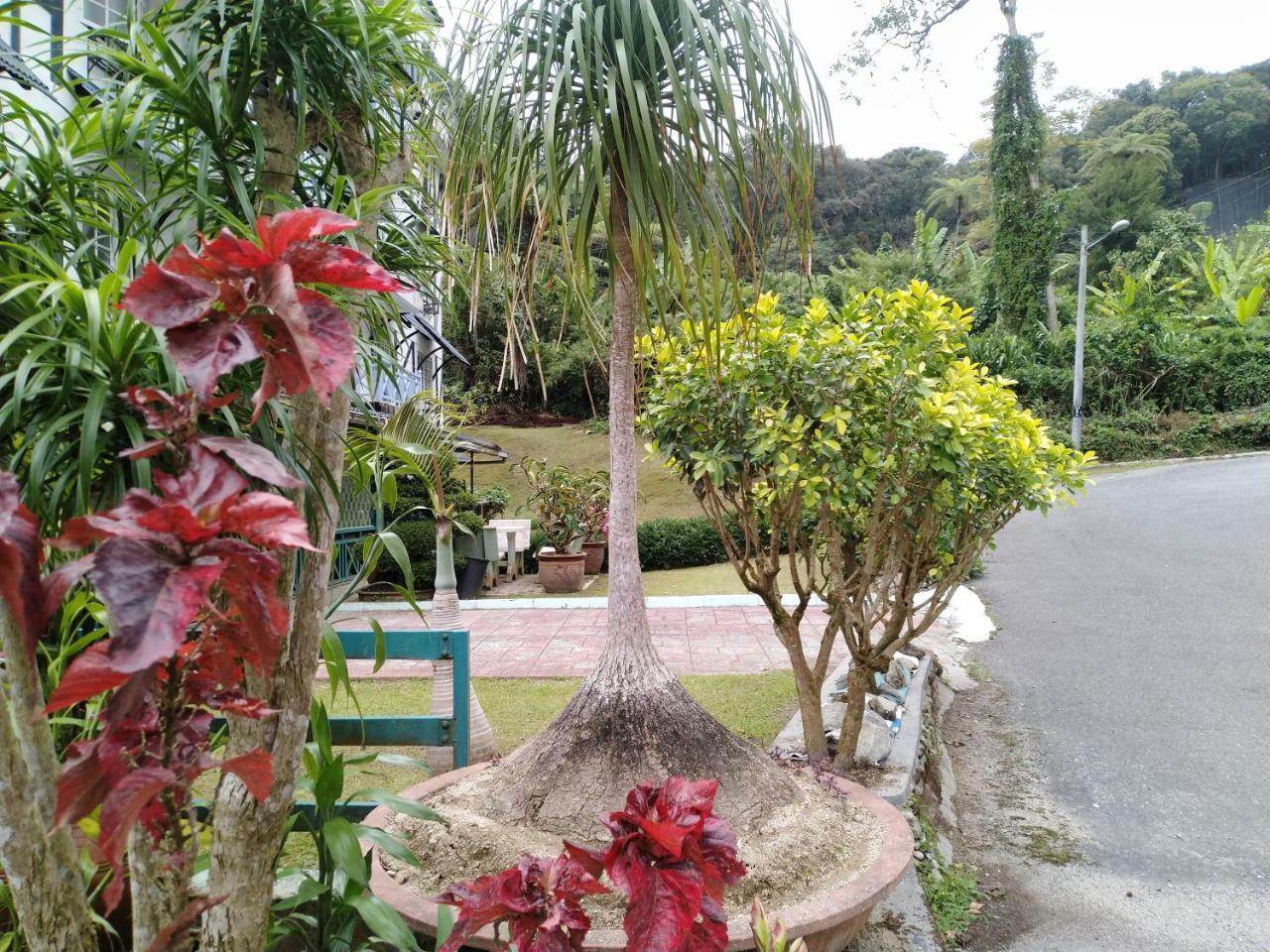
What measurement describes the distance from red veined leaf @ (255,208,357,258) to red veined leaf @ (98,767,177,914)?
19.2 inches

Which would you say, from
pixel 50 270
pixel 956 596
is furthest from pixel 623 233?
pixel 956 596

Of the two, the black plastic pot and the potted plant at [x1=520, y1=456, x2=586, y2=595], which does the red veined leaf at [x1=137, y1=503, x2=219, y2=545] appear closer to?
the potted plant at [x1=520, y1=456, x2=586, y2=595]

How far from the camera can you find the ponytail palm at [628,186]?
2.40m

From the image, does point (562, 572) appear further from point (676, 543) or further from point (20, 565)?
point (20, 565)

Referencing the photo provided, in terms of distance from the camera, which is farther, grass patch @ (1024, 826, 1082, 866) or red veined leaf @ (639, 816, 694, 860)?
grass patch @ (1024, 826, 1082, 866)

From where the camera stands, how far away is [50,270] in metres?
1.42

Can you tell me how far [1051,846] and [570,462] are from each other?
17983mm

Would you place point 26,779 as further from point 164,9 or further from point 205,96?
point 164,9

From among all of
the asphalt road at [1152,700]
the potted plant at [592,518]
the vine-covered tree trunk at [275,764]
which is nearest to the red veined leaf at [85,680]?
the vine-covered tree trunk at [275,764]

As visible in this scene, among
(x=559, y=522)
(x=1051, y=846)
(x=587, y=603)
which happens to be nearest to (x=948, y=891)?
(x=1051, y=846)

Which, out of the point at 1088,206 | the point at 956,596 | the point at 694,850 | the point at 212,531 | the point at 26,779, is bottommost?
the point at 956,596

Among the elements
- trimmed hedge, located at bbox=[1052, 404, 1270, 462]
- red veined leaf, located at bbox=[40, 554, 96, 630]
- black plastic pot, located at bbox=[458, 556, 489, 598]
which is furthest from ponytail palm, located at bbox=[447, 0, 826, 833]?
trimmed hedge, located at bbox=[1052, 404, 1270, 462]

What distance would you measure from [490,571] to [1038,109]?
22290 mm

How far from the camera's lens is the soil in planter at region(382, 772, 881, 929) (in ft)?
8.11
